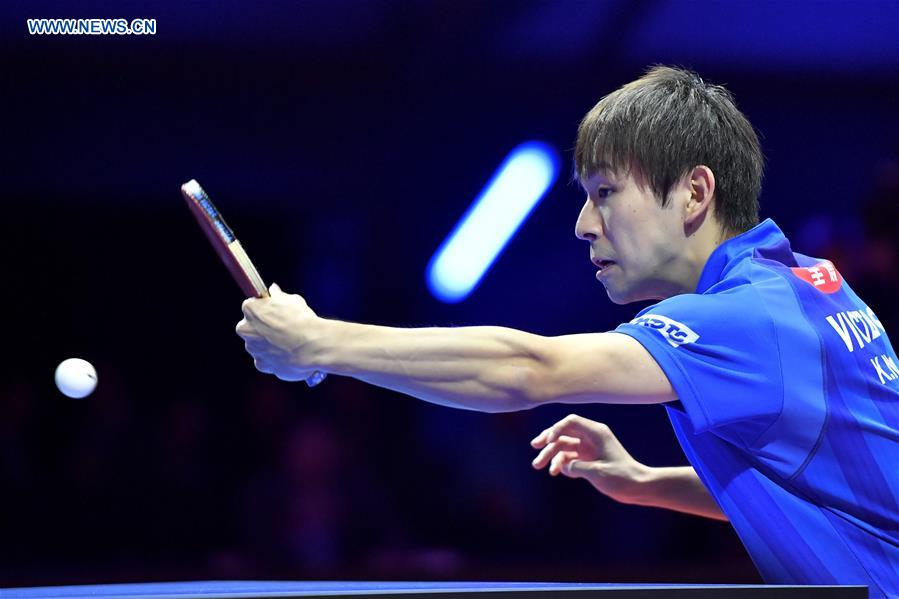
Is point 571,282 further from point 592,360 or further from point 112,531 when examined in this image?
point 592,360

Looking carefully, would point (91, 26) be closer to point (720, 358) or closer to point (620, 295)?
point (620, 295)

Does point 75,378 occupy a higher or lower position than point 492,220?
lower

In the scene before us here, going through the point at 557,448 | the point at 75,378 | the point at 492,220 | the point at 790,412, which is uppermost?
the point at 492,220

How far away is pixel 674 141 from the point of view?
1551 millimetres

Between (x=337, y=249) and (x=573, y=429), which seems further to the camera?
(x=337, y=249)

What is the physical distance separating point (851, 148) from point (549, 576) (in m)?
1.86

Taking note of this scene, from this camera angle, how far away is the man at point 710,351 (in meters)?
1.28

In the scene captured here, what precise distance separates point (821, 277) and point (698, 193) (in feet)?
0.73

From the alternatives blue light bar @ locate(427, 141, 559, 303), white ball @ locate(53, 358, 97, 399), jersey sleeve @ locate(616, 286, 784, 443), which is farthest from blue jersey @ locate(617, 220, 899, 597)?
blue light bar @ locate(427, 141, 559, 303)

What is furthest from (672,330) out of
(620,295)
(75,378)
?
(75,378)

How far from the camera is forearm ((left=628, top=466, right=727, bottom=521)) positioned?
1.81m

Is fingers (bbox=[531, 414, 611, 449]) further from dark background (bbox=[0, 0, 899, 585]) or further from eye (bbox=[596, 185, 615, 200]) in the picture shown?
dark background (bbox=[0, 0, 899, 585])

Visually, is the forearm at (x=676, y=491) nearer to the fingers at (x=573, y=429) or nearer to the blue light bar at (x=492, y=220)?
the fingers at (x=573, y=429)

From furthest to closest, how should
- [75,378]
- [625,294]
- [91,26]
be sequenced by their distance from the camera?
[91,26], [75,378], [625,294]
